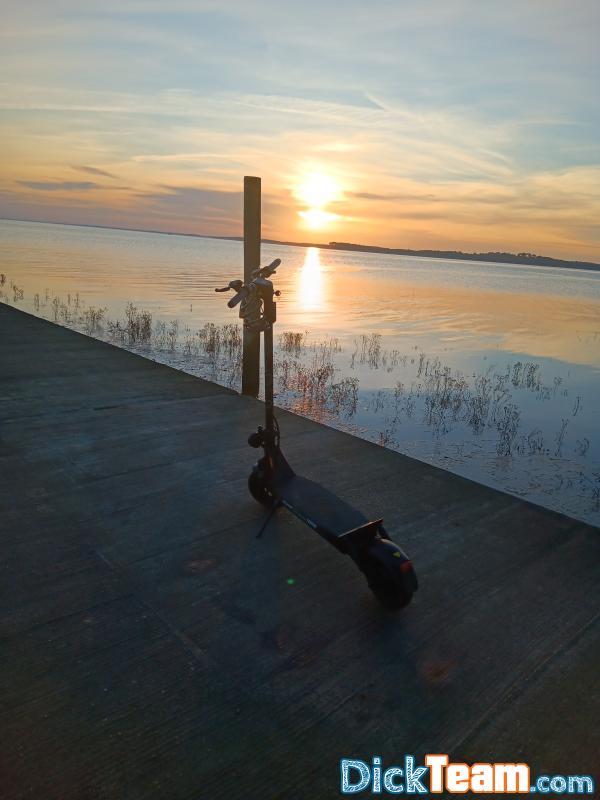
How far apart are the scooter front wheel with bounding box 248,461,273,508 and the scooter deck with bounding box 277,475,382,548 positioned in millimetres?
250

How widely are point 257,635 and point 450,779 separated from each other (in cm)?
109

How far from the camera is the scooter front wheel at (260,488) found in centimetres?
411

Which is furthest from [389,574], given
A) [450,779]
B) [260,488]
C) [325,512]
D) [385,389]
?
[385,389]

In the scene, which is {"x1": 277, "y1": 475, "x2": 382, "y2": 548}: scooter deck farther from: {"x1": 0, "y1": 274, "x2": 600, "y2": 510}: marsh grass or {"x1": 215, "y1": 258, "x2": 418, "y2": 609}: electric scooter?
{"x1": 0, "y1": 274, "x2": 600, "y2": 510}: marsh grass

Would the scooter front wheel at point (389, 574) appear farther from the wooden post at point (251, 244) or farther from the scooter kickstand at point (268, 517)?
the wooden post at point (251, 244)

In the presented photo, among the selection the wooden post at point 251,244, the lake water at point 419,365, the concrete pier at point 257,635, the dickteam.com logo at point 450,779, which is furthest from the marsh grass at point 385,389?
the dickteam.com logo at point 450,779

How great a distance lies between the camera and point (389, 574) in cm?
294

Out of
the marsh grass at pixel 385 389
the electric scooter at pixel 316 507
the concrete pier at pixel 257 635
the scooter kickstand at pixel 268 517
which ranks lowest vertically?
the marsh grass at pixel 385 389

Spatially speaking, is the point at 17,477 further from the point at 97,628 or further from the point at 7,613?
the point at 97,628

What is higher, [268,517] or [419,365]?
[268,517]

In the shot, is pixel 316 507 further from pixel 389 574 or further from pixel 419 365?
pixel 419 365

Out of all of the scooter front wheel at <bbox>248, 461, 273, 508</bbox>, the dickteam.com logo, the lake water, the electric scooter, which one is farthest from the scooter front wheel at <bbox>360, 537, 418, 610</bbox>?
the lake water

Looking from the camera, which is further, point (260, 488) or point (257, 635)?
point (260, 488)

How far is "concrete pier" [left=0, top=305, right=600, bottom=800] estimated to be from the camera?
7.24 feet
